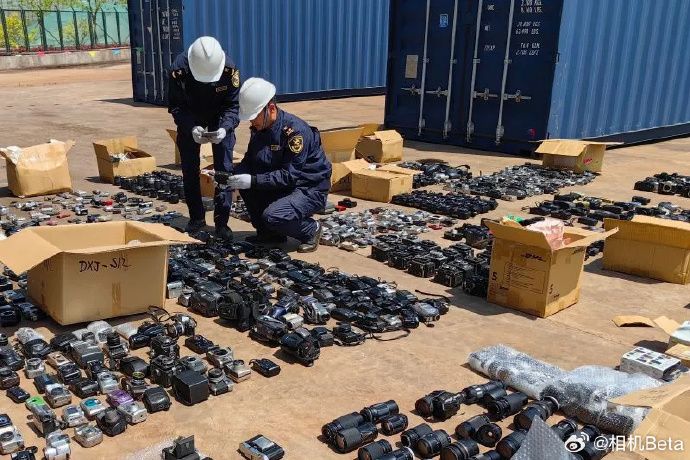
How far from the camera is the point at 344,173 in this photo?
8.02m

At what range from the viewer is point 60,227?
4.28 m

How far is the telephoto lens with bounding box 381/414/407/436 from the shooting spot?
9.98 ft

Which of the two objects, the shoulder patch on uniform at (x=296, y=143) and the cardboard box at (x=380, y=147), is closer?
the shoulder patch on uniform at (x=296, y=143)

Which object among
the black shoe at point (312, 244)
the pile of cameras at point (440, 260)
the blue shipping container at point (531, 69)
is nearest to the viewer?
the pile of cameras at point (440, 260)

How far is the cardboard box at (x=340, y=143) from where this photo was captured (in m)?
8.19

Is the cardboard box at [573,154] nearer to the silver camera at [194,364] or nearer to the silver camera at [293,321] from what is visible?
the silver camera at [293,321]

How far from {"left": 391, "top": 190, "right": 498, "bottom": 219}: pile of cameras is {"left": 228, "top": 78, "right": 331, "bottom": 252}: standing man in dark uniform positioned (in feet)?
5.69

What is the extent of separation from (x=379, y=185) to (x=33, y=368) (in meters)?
4.92

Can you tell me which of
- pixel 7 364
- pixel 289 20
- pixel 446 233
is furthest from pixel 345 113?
pixel 7 364

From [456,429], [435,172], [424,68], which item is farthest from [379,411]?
[424,68]

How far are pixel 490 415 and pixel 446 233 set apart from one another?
3249mm

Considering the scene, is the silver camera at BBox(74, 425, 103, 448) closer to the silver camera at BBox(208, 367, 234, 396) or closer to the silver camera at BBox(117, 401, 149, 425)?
the silver camera at BBox(117, 401, 149, 425)

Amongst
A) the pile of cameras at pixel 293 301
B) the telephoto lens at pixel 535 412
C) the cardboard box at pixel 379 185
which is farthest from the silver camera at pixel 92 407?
the cardboard box at pixel 379 185

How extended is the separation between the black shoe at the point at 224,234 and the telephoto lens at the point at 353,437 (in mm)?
3303
